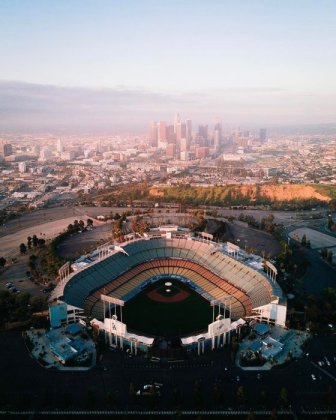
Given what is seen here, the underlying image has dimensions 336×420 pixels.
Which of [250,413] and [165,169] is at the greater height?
[250,413]

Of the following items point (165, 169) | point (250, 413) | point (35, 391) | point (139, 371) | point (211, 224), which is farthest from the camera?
point (165, 169)

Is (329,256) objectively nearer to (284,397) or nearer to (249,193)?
(284,397)

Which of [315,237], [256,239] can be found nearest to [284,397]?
[256,239]

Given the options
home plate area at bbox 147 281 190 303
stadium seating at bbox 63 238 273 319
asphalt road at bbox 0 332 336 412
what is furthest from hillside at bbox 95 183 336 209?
asphalt road at bbox 0 332 336 412

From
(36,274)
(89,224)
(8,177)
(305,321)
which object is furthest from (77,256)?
(8,177)

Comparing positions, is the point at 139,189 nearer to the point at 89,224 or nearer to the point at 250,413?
the point at 89,224

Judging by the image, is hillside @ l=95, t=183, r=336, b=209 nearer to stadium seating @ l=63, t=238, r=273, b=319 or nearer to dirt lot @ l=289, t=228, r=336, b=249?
dirt lot @ l=289, t=228, r=336, b=249

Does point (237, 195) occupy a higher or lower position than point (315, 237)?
lower
